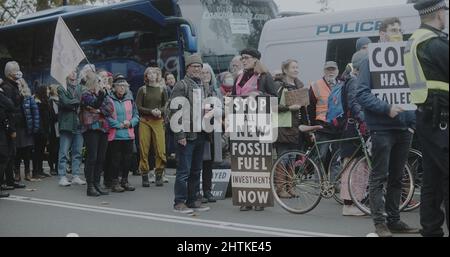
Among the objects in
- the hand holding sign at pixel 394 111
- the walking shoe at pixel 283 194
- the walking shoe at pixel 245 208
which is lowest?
the walking shoe at pixel 245 208

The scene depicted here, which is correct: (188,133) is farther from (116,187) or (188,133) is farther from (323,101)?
(116,187)

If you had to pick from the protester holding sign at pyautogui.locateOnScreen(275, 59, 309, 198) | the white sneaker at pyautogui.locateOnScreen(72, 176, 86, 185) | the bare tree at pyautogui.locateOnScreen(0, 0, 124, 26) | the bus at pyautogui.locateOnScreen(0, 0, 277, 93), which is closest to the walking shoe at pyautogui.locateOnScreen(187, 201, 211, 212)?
the protester holding sign at pyautogui.locateOnScreen(275, 59, 309, 198)

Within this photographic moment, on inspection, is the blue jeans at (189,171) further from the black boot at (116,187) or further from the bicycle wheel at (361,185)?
the black boot at (116,187)

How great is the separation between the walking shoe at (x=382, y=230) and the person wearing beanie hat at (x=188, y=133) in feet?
8.55

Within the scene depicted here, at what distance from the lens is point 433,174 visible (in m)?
5.80

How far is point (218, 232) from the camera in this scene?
739 centimetres

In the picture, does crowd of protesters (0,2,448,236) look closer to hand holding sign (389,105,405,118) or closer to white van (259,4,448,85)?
hand holding sign (389,105,405,118)

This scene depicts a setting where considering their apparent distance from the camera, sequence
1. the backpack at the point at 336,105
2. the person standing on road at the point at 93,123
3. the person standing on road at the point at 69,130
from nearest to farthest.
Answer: the backpack at the point at 336,105 < the person standing on road at the point at 93,123 < the person standing on road at the point at 69,130

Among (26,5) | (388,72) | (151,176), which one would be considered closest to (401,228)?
(388,72)

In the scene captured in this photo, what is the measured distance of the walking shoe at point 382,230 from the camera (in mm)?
6793

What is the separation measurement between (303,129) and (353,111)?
1069 millimetres

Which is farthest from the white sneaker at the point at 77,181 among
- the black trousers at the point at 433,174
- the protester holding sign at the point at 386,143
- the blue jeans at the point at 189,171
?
the black trousers at the point at 433,174

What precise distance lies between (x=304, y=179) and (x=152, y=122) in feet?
12.4

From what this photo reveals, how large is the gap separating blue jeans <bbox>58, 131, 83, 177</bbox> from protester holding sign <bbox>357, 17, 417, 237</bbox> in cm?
635
